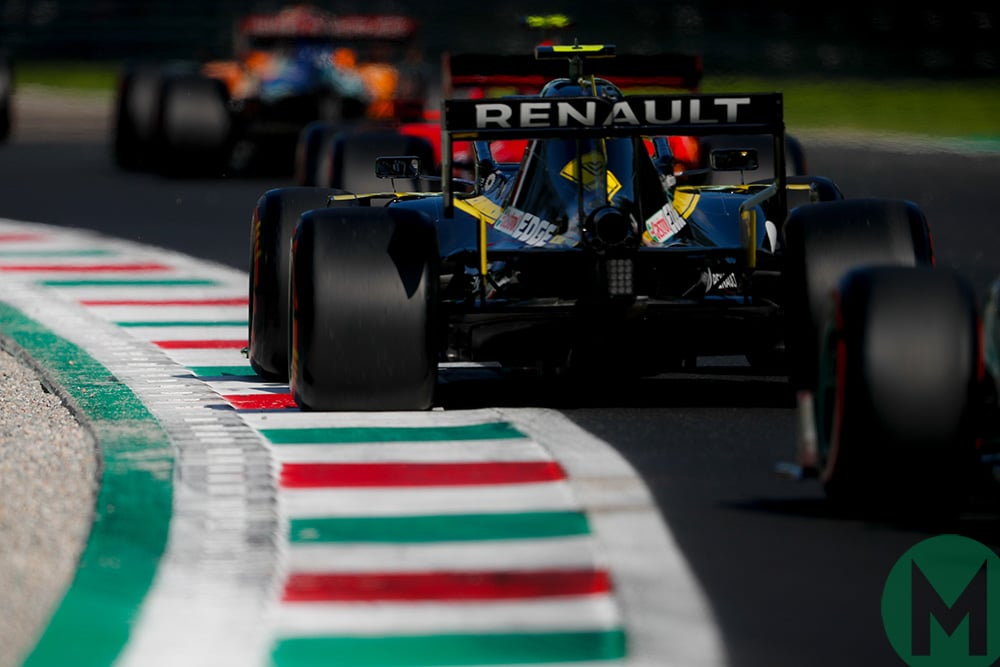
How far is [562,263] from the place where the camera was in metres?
8.39

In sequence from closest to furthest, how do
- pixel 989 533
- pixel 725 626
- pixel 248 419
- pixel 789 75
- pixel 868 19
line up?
1. pixel 725 626
2. pixel 989 533
3. pixel 248 419
4. pixel 789 75
5. pixel 868 19

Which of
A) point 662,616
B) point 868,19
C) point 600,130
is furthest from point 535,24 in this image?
point 868,19

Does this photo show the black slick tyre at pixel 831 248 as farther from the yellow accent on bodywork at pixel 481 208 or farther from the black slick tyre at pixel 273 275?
the black slick tyre at pixel 273 275

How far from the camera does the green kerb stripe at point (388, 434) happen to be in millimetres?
7574

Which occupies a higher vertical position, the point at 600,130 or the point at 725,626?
the point at 600,130

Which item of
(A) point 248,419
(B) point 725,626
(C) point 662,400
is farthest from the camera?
(C) point 662,400

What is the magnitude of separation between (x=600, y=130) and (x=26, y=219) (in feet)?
31.8

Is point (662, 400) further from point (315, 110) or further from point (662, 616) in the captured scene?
point (315, 110)

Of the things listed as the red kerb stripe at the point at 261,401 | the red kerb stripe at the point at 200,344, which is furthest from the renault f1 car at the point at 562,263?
the red kerb stripe at the point at 200,344

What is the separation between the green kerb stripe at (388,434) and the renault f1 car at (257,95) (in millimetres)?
12661

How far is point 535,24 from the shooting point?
12359 millimetres

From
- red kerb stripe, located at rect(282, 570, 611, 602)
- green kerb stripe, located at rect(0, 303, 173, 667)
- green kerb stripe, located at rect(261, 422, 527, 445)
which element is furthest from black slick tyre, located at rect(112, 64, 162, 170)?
red kerb stripe, located at rect(282, 570, 611, 602)

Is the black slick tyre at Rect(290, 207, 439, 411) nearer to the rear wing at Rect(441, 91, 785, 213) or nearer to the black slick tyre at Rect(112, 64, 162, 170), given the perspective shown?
the rear wing at Rect(441, 91, 785, 213)

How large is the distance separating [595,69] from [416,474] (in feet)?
17.1
